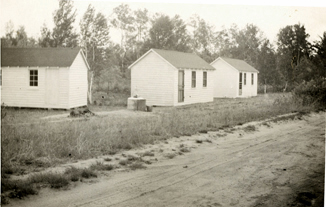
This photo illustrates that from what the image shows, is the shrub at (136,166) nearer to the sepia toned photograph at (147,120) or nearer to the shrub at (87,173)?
the sepia toned photograph at (147,120)

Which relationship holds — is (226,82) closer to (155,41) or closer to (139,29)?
(155,41)

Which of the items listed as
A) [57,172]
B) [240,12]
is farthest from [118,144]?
[240,12]

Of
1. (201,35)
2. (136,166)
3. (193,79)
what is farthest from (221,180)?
(193,79)

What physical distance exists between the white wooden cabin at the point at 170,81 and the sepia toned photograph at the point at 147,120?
205cm

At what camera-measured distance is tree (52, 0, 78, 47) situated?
587 cm

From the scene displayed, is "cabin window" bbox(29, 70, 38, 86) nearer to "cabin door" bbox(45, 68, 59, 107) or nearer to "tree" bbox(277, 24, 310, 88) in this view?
"cabin door" bbox(45, 68, 59, 107)

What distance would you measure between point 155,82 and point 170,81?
0.74 metres

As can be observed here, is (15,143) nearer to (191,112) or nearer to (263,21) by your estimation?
(263,21)

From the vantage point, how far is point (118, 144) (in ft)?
22.2

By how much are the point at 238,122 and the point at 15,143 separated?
22.6 feet

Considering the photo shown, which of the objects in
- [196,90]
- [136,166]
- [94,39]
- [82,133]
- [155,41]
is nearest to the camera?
[136,166]

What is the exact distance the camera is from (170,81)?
13.9 m

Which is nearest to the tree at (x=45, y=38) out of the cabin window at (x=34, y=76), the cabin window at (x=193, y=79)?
the cabin window at (x=34, y=76)

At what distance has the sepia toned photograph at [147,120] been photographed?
4.84 meters
